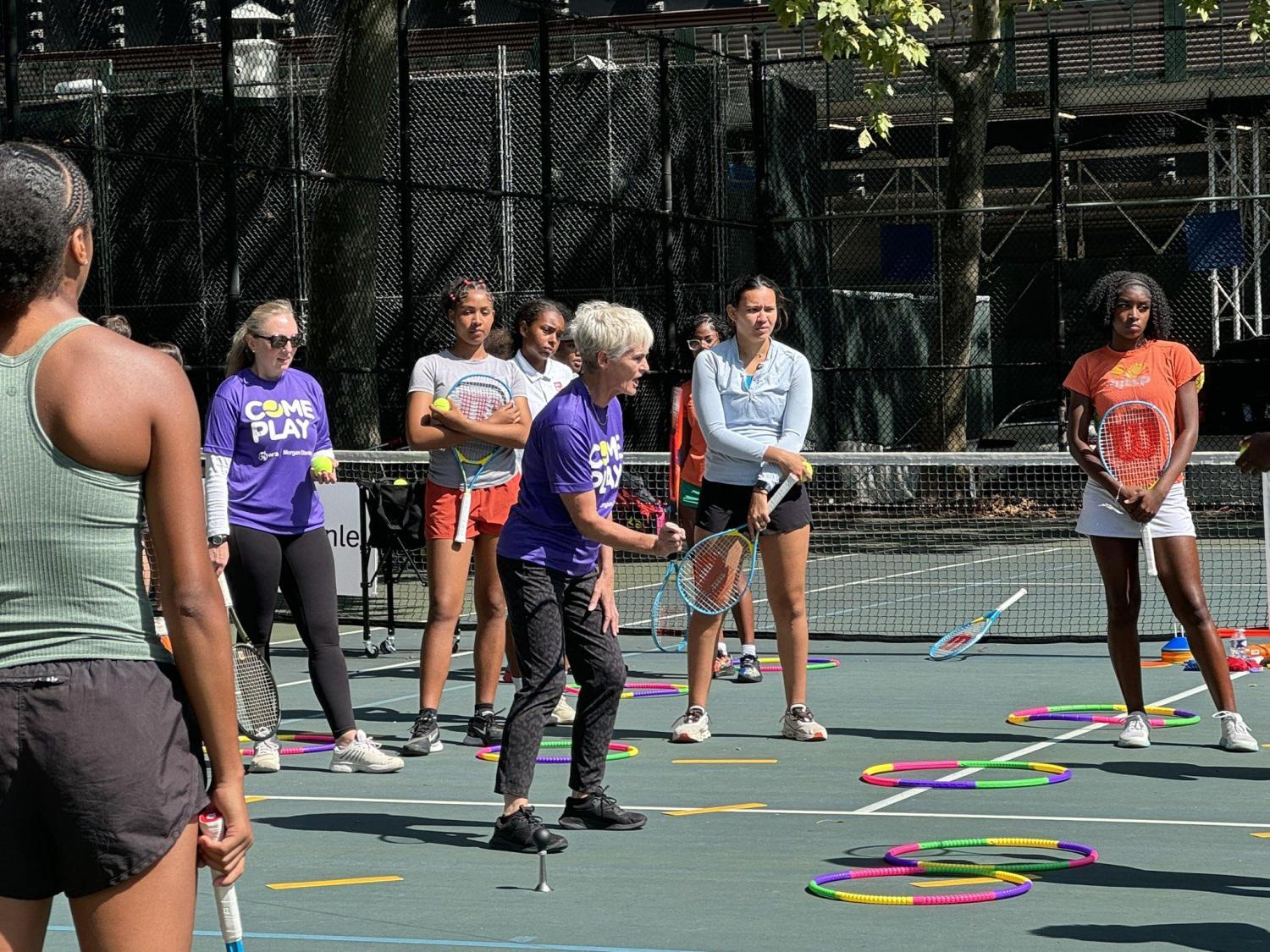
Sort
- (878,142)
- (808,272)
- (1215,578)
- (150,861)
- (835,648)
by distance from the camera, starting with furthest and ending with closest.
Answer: (878,142), (808,272), (1215,578), (835,648), (150,861)

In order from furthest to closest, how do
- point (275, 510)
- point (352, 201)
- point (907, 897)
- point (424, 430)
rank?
point (352, 201), point (424, 430), point (275, 510), point (907, 897)

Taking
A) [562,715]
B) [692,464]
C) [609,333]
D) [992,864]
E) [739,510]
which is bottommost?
[562,715]

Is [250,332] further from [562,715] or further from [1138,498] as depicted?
[1138,498]

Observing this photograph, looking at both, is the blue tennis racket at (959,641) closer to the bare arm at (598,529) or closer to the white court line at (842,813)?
the white court line at (842,813)

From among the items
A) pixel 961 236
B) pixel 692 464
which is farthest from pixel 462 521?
pixel 961 236

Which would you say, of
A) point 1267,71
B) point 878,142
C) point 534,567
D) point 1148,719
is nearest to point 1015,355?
point 878,142

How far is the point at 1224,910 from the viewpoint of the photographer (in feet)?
16.5

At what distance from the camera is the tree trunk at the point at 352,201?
51.4ft

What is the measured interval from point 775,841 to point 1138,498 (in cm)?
222

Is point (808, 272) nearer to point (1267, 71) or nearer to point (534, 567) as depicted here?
point (1267, 71)

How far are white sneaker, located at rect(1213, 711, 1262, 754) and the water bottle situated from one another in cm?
257

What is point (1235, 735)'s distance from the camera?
7.52 metres

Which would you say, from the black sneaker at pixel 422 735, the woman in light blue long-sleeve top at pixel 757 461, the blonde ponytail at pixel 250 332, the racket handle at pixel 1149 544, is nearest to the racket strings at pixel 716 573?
the woman in light blue long-sleeve top at pixel 757 461

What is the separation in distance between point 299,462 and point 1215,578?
32.4 feet
